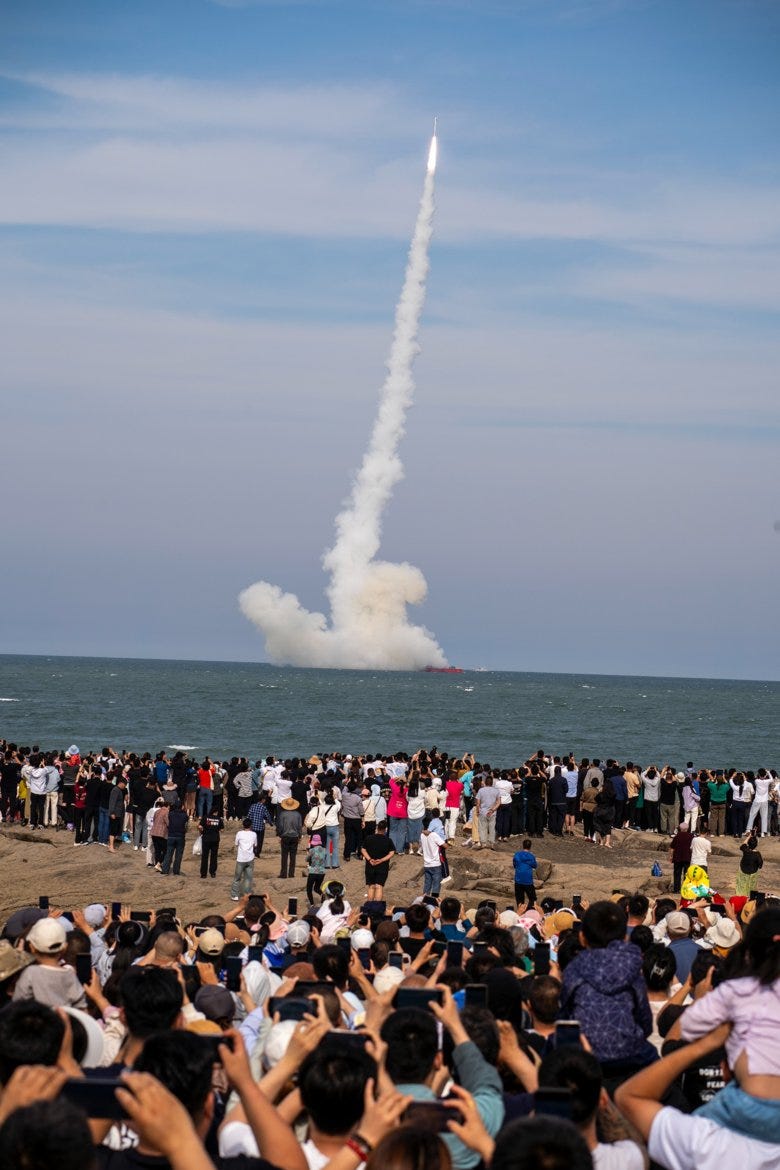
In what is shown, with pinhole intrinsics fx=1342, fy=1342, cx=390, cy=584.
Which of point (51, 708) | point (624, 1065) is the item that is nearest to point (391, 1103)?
point (624, 1065)

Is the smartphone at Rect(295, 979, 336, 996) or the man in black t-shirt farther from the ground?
the smartphone at Rect(295, 979, 336, 996)

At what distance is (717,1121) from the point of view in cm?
458

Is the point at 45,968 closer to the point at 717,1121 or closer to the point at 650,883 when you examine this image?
the point at 717,1121

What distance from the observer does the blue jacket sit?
20.9ft

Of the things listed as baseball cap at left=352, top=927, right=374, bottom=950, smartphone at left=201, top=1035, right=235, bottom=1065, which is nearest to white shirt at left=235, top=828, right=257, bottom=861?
baseball cap at left=352, top=927, right=374, bottom=950

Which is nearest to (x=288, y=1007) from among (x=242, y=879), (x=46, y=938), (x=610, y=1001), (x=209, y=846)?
(x=610, y=1001)

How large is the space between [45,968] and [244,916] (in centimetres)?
503

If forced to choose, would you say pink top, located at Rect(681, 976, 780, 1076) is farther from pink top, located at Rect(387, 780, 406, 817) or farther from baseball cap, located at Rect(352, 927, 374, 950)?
pink top, located at Rect(387, 780, 406, 817)

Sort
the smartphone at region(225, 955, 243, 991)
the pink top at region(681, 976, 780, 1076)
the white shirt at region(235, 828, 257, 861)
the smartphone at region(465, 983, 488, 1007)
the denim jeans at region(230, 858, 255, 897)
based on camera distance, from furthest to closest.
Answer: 1. the denim jeans at region(230, 858, 255, 897)
2. the white shirt at region(235, 828, 257, 861)
3. the smartphone at region(225, 955, 243, 991)
4. the smartphone at region(465, 983, 488, 1007)
5. the pink top at region(681, 976, 780, 1076)

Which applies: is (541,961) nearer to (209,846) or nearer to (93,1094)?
(93,1094)

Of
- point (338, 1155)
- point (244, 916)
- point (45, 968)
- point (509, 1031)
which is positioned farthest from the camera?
point (244, 916)

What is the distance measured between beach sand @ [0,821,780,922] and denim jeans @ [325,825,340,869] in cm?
15

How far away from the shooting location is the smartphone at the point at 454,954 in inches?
315

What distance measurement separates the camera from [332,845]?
22234 millimetres
